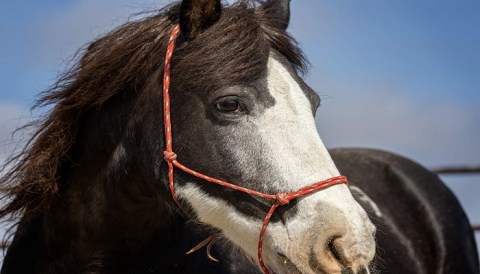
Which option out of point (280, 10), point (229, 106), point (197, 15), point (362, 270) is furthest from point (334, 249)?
point (280, 10)

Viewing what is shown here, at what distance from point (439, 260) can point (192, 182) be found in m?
2.92

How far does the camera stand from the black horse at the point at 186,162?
10.8 feet

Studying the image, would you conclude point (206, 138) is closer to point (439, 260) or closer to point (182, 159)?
point (182, 159)

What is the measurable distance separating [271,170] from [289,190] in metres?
0.12

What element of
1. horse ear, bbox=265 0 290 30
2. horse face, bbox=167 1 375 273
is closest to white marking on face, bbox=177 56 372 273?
horse face, bbox=167 1 375 273

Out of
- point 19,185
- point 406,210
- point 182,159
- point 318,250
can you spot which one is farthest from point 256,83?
point 406,210

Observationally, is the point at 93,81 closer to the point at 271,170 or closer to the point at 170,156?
the point at 170,156

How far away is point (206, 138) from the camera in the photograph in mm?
3547

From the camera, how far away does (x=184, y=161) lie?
142 inches

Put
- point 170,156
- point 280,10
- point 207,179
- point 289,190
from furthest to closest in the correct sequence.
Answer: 1. point 280,10
2. point 170,156
3. point 207,179
4. point 289,190

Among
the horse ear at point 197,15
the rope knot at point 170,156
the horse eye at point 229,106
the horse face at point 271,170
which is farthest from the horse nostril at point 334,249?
the horse ear at point 197,15

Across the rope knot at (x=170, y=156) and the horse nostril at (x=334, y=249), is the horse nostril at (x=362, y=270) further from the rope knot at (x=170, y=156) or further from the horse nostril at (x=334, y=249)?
the rope knot at (x=170, y=156)

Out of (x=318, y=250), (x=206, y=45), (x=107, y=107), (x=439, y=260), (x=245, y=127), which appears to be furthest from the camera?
(x=439, y=260)

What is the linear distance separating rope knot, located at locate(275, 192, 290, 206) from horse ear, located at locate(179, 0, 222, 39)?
860 mm
